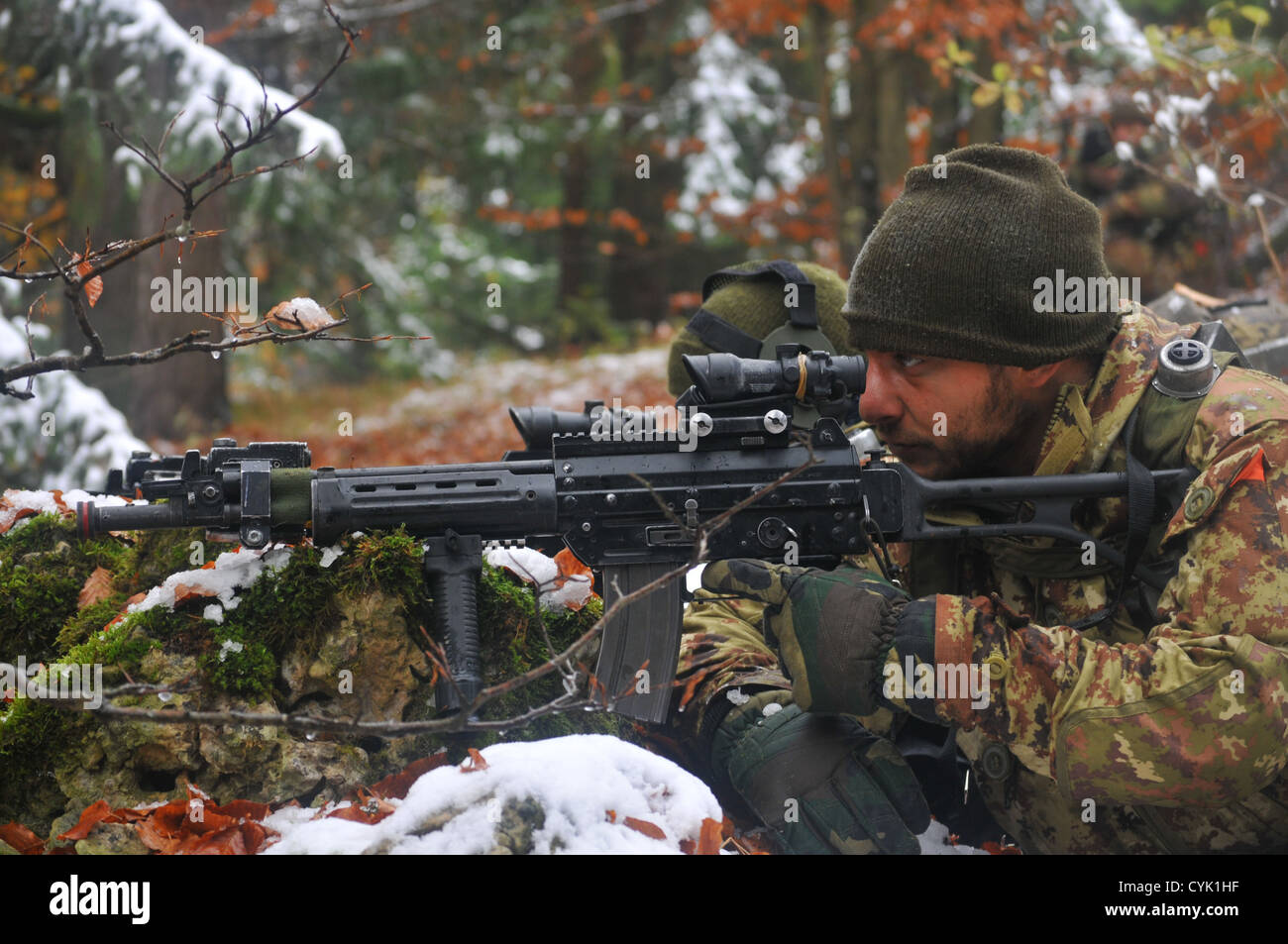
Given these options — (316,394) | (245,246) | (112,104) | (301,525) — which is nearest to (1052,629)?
(301,525)

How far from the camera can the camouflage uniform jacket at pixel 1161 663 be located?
2887mm

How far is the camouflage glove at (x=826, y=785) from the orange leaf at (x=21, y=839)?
2025 millimetres

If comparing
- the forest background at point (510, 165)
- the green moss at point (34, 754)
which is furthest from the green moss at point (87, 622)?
the forest background at point (510, 165)

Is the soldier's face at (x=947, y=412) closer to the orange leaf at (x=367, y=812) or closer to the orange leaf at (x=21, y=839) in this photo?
Answer: the orange leaf at (x=367, y=812)

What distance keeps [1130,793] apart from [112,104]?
9626 mm

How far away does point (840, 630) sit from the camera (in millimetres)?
3207

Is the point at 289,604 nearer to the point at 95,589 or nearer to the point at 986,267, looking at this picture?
the point at 95,589

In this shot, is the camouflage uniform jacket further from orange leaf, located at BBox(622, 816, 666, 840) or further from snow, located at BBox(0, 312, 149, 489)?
snow, located at BBox(0, 312, 149, 489)

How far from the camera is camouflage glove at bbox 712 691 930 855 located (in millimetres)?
3404

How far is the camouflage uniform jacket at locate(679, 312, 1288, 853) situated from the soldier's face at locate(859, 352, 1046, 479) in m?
0.13

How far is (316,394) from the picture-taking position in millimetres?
19312

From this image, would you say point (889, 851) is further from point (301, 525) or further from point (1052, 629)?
point (301, 525)

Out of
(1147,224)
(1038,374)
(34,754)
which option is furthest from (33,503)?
(1147,224)
